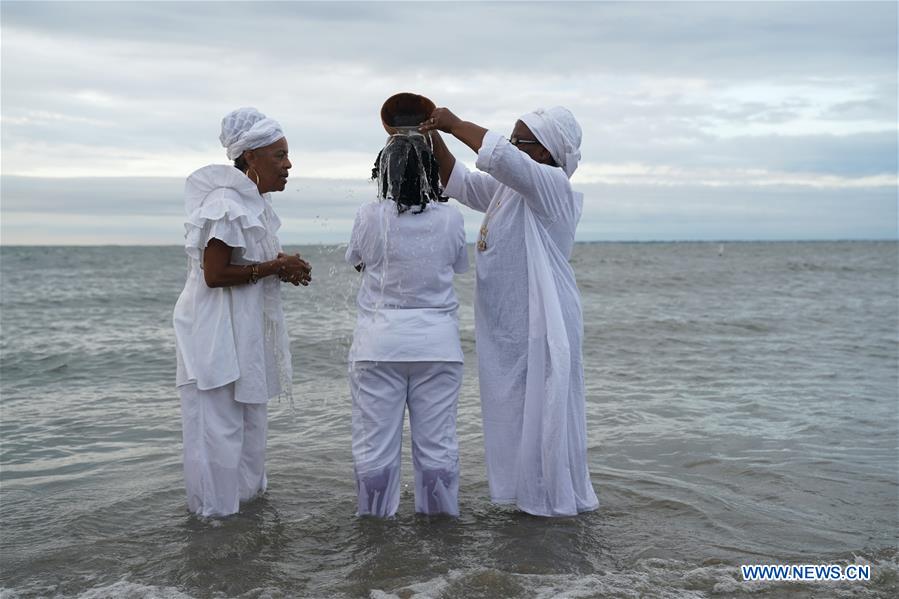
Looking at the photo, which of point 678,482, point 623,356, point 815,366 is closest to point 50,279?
point 623,356

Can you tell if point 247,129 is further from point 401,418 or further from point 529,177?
point 401,418

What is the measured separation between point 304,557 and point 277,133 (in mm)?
2151

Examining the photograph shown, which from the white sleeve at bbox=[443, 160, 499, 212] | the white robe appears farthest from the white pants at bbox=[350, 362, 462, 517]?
the white sleeve at bbox=[443, 160, 499, 212]

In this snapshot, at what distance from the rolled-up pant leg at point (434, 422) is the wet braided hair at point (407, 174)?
2.58ft

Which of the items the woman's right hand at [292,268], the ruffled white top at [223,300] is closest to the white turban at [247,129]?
the ruffled white top at [223,300]

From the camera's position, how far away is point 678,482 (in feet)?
17.7

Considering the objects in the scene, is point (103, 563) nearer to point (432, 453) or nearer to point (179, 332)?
point (179, 332)

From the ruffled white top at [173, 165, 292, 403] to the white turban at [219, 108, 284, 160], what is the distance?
0.54 feet

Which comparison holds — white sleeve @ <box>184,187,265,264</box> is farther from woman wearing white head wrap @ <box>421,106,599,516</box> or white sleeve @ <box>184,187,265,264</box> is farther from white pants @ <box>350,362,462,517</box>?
woman wearing white head wrap @ <box>421,106,599,516</box>

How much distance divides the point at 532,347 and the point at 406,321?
2.20 ft

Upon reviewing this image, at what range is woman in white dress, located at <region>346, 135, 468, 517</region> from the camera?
13.2 feet

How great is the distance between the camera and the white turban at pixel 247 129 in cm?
437

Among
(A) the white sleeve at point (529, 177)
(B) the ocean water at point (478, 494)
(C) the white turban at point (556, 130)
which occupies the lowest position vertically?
(B) the ocean water at point (478, 494)

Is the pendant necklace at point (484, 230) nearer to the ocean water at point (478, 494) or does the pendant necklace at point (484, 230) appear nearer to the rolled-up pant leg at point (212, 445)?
the ocean water at point (478, 494)
